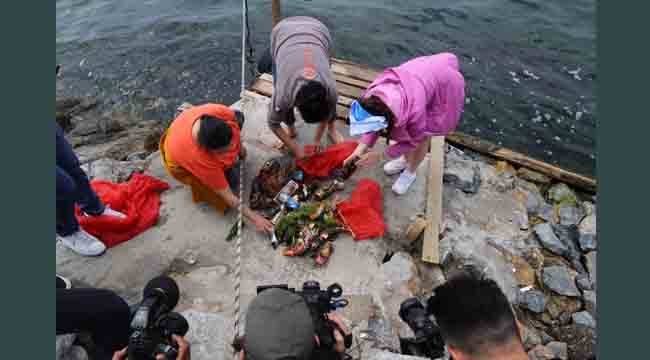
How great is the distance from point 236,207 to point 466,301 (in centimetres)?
261

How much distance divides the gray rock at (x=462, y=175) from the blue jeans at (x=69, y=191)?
11.8 feet

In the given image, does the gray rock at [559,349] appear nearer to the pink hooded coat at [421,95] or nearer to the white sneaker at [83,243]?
the pink hooded coat at [421,95]

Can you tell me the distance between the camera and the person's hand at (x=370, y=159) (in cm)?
454

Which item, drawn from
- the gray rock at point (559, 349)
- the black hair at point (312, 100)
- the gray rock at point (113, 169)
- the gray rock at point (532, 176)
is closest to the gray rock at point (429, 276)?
the gray rock at point (559, 349)

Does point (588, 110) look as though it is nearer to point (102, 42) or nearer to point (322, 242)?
point (322, 242)

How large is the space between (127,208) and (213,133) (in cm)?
148

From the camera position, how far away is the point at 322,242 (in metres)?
3.87

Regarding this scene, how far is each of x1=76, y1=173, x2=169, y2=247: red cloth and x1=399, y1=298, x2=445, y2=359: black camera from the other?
2679mm

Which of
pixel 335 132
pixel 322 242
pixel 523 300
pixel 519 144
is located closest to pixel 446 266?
pixel 523 300

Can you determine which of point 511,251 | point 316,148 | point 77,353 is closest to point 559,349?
Result: point 511,251

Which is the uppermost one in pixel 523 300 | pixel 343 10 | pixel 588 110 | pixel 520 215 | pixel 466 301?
pixel 343 10

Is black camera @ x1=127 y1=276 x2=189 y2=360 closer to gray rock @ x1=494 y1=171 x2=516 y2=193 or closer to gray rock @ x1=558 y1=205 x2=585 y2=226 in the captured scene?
gray rock @ x1=494 y1=171 x2=516 y2=193

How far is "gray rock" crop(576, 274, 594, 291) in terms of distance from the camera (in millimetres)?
4051

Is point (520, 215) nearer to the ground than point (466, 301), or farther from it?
nearer to the ground
